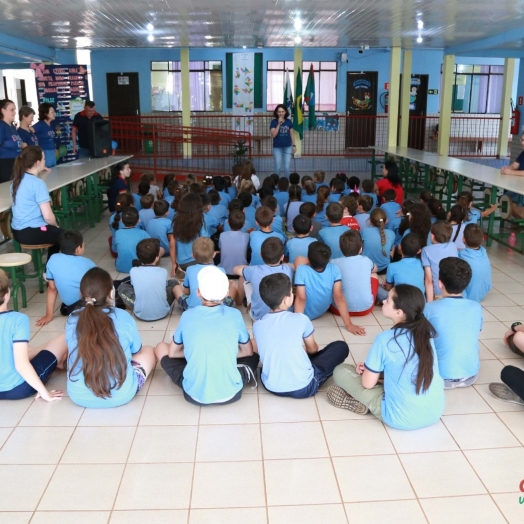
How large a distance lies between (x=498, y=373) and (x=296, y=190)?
135 inches

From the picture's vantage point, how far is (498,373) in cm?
362

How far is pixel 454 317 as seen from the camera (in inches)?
126

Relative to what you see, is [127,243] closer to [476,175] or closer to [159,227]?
[159,227]

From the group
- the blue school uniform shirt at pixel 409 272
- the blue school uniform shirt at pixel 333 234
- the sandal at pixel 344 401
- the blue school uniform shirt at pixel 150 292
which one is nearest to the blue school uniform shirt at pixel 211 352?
the sandal at pixel 344 401

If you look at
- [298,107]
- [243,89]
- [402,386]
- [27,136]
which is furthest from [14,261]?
[243,89]

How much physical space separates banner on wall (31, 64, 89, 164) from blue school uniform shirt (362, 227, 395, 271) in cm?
729

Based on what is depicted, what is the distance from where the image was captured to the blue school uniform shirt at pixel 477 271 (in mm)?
4566

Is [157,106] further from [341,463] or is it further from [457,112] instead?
[341,463]

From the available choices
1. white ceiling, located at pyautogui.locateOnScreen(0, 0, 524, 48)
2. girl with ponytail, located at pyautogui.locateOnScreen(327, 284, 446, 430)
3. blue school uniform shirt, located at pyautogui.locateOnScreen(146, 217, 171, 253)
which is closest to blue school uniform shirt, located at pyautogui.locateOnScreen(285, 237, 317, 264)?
blue school uniform shirt, located at pyautogui.locateOnScreen(146, 217, 171, 253)

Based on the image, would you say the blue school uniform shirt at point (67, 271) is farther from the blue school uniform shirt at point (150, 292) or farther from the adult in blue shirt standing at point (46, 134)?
the adult in blue shirt standing at point (46, 134)

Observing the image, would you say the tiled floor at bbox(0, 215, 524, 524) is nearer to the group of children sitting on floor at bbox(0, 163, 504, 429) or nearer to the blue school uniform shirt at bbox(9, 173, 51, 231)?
the group of children sitting on floor at bbox(0, 163, 504, 429)

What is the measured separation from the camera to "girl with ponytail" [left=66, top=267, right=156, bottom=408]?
9.71ft

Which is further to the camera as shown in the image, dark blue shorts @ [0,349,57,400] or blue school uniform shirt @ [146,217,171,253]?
blue school uniform shirt @ [146,217,171,253]

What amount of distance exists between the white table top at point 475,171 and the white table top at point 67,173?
456cm
